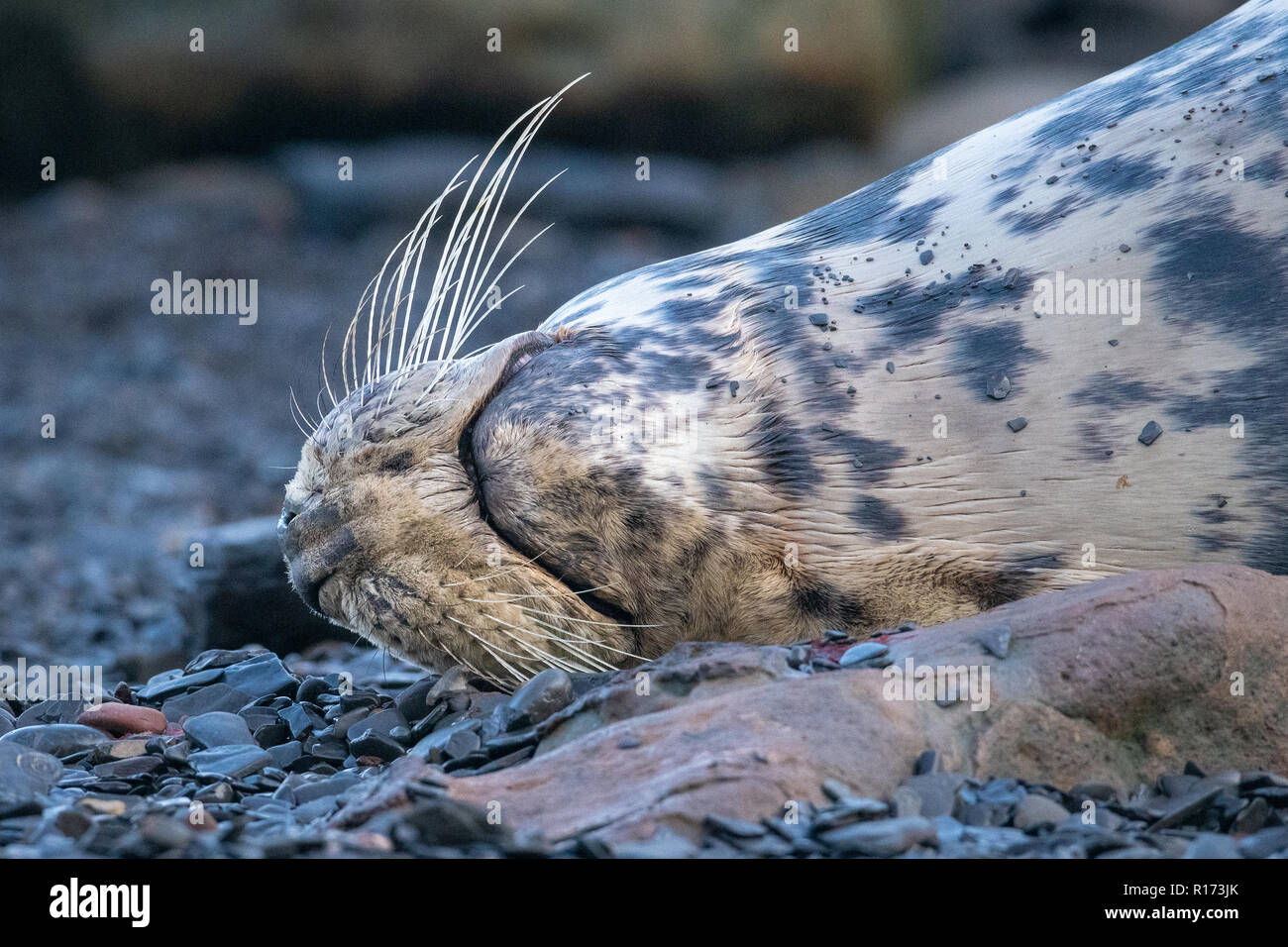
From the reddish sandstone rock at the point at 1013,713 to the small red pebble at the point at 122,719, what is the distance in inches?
49.5

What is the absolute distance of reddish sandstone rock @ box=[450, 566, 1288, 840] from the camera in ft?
8.04

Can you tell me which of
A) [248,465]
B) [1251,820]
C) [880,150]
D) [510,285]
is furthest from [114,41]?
[1251,820]

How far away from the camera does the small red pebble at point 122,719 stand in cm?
347

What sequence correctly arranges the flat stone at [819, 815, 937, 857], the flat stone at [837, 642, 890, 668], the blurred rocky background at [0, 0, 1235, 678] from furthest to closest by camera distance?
the blurred rocky background at [0, 0, 1235, 678] → the flat stone at [837, 642, 890, 668] → the flat stone at [819, 815, 937, 857]

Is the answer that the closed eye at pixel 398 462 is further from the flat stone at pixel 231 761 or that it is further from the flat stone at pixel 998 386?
the flat stone at pixel 998 386

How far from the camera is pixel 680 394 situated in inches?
125

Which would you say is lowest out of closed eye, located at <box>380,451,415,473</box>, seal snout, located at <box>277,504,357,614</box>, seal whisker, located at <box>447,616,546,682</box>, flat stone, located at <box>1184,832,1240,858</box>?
flat stone, located at <box>1184,832,1240,858</box>

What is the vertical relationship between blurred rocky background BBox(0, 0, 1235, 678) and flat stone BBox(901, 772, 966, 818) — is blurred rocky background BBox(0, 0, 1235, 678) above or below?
above

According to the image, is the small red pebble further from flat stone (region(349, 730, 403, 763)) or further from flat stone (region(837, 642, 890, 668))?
flat stone (region(837, 642, 890, 668))

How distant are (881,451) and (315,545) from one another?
126 centimetres

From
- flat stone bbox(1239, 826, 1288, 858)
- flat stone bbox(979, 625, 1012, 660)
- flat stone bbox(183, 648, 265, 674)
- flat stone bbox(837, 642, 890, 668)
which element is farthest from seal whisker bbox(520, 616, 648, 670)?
flat stone bbox(183, 648, 265, 674)

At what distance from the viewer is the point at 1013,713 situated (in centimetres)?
261

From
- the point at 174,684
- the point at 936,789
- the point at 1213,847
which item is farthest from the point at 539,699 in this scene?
→ the point at 174,684

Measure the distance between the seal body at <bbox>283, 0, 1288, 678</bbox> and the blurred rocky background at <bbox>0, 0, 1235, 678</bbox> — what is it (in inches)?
280
